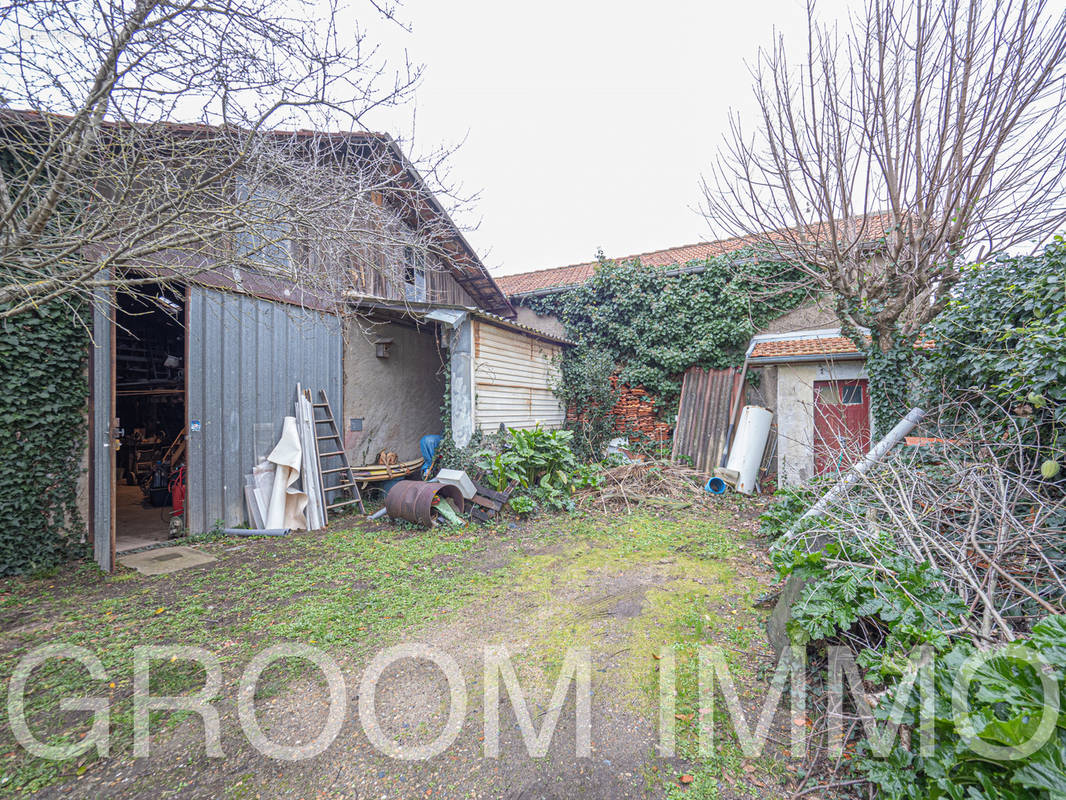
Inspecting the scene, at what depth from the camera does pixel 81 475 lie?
13.9ft

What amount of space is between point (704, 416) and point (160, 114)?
8.78 meters

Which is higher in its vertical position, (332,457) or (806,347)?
(806,347)

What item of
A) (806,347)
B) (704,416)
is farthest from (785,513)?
(806,347)

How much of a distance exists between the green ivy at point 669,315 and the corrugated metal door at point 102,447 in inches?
305

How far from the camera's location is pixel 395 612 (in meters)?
3.40

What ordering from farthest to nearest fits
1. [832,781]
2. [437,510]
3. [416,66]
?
[437,510]
[416,66]
[832,781]

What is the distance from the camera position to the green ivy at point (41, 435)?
3854 mm

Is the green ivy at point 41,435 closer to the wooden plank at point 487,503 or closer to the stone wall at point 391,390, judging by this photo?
the stone wall at point 391,390

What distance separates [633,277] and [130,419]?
11738mm

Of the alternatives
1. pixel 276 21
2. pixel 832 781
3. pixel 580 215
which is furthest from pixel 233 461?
pixel 580 215

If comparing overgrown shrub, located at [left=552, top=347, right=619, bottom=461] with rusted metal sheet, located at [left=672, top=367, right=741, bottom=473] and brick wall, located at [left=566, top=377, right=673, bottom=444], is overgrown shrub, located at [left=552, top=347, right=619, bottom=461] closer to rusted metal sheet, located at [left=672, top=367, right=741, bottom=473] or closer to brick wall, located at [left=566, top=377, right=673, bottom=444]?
brick wall, located at [left=566, top=377, right=673, bottom=444]

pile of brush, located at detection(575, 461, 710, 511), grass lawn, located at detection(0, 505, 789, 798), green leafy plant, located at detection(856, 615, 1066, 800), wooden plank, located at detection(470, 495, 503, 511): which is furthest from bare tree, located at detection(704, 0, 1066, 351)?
wooden plank, located at detection(470, 495, 503, 511)

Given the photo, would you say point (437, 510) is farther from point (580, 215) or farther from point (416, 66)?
point (580, 215)

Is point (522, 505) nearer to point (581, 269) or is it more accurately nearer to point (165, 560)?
point (165, 560)
